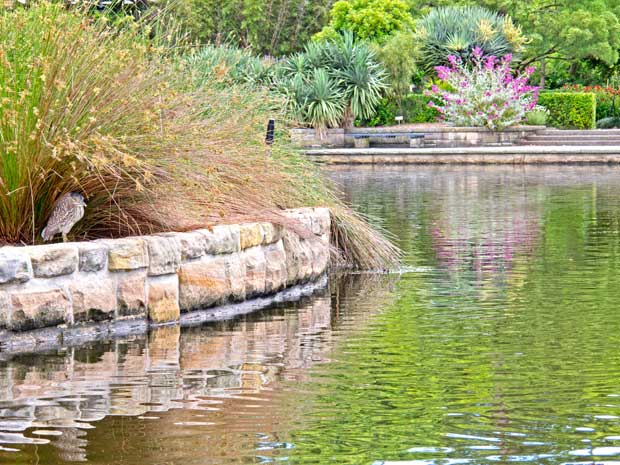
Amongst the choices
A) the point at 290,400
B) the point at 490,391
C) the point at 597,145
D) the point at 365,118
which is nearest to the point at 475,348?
the point at 490,391

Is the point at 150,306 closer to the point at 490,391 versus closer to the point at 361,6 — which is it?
the point at 490,391

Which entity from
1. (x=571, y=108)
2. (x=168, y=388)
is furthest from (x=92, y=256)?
(x=571, y=108)

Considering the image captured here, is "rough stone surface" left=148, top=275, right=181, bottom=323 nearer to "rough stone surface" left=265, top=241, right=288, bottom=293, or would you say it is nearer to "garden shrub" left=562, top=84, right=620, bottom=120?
"rough stone surface" left=265, top=241, right=288, bottom=293

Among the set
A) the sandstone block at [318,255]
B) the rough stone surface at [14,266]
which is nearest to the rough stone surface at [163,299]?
the rough stone surface at [14,266]

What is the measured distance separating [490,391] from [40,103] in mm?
3684

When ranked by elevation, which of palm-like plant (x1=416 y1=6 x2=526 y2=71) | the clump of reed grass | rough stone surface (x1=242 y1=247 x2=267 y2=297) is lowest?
rough stone surface (x1=242 y1=247 x2=267 y2=297)

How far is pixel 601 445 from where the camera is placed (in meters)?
5.53

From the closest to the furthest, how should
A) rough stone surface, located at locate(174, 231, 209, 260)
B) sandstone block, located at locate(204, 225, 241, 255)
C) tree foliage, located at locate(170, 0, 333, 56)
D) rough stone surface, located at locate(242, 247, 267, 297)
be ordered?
rough stone surface, located at locate(174, 231, 209, 260) → sandstone block, located at locate(204, 225, 241, 255) → rough stone surface, located at locate(242, 247, 267, 297) → tree foliage, located at locate(170, 0, 333, 56)

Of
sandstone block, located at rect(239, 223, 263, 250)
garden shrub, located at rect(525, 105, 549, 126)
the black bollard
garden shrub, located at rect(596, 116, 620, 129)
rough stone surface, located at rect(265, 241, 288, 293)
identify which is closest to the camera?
sandstone block, located at rect(239, 223, 263, 250)

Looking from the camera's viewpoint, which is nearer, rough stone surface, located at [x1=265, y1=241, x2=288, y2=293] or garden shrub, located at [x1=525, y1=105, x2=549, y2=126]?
A: rough stone surface, located at [x1=265, y1=241, x2=288, y2=293]

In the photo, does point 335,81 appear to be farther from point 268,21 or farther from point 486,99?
point 268,21

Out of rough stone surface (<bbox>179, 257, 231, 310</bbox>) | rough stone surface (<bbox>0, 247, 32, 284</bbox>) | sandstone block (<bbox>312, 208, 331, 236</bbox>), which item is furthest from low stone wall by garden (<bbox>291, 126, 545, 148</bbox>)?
rough stone surface (<bbox>0, 247, 32, 284</bbox>)

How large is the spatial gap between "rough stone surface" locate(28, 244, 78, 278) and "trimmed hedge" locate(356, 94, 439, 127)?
30539 mm

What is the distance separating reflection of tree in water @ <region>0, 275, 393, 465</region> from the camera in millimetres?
5625
